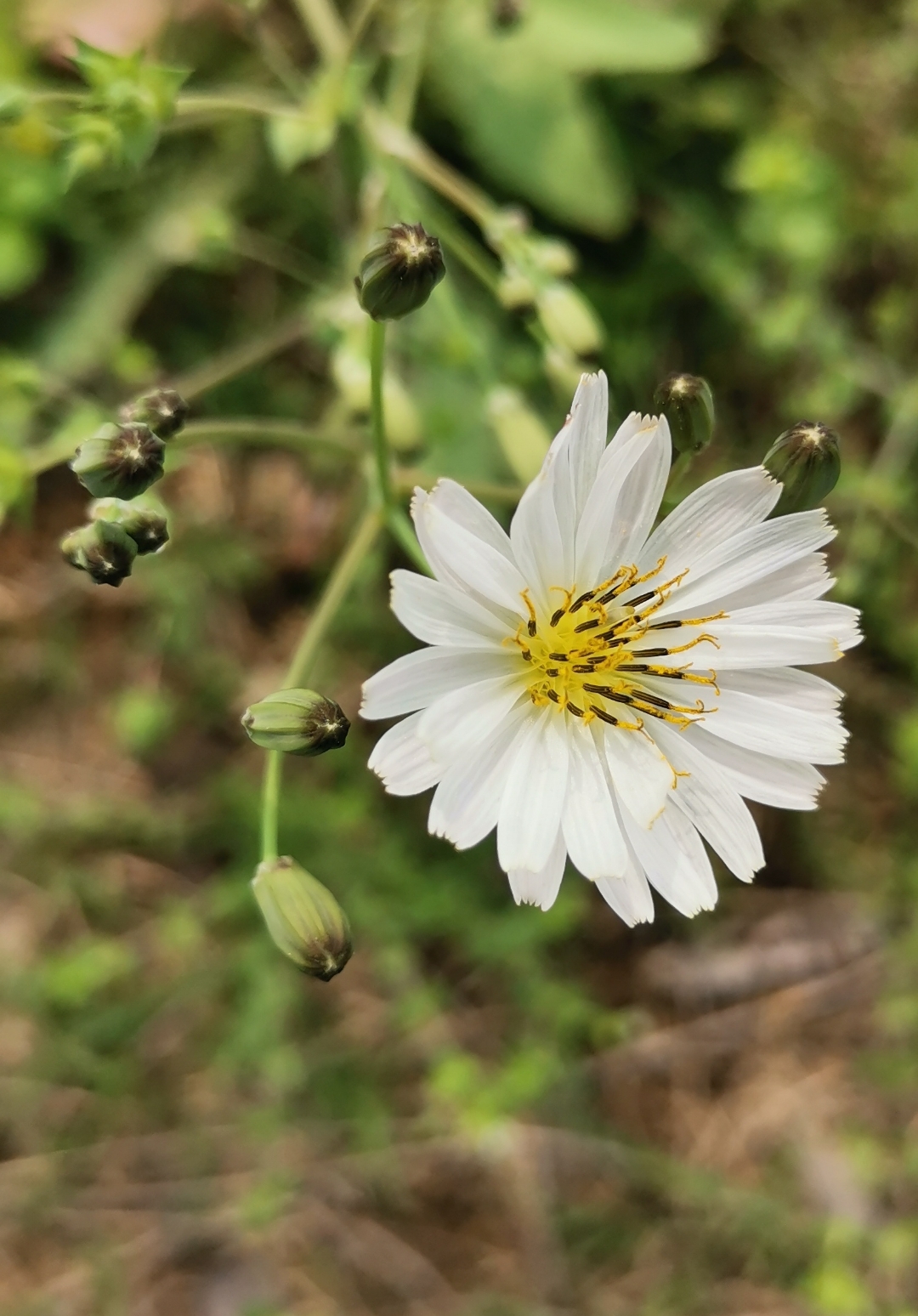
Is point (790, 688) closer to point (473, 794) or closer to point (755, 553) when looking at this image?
point (755, 553)

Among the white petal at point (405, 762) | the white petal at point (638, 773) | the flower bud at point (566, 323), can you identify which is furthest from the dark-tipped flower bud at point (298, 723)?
the flower bud at point (566, 323)

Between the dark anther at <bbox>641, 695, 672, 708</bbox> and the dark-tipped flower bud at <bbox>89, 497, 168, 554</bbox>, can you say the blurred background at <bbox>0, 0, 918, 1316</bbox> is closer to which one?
the dark anther at <bbox>641, 695, 672, 708</bbox>

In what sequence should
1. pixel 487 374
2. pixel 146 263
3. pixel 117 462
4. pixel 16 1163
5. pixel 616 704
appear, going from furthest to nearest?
pixel 16 1163, pixel 146 263, pixel 487 374, pixel 616 704, pixel 117 462

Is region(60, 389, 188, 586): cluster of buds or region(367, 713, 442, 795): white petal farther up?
region(60, 389, 188, 586): cluster of buds

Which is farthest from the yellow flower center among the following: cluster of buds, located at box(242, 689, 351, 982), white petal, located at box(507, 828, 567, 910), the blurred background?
the blurred background

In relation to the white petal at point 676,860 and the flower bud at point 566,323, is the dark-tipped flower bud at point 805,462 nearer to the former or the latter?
the white petal at point 676,860

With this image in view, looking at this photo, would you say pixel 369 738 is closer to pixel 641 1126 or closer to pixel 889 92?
pixel 641 1126

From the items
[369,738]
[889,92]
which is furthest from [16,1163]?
[889,92]
